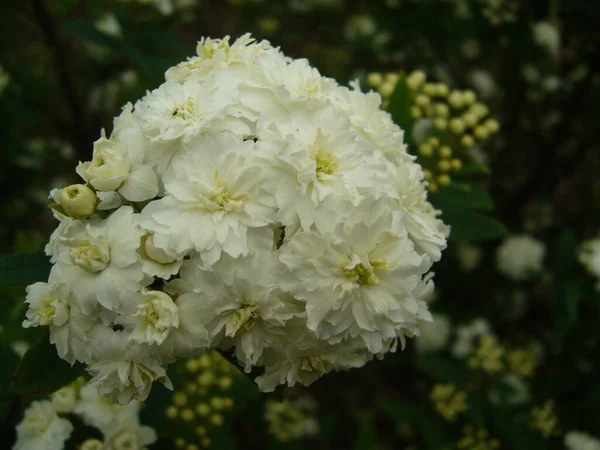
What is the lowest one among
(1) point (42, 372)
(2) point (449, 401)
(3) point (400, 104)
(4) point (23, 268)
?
(2) point (449, 401)

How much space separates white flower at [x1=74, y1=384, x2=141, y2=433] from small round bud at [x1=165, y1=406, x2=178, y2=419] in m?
0.21

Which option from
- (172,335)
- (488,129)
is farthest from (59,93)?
(172,335)

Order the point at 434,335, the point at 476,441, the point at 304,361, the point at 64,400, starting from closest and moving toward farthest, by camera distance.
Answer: the point at 304,361 < the point at 64,400 < the point at 476,441 < the point at 434,335

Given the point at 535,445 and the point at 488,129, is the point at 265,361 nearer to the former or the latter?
the point at 488,129

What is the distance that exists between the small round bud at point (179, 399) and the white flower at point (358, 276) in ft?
3.85

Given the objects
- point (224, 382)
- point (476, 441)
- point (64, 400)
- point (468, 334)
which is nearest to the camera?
point (64, 400)

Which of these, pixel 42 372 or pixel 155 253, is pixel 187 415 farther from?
pixel 155 253

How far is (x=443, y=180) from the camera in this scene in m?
2.05

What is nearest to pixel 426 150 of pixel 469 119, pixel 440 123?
pixel 440 123

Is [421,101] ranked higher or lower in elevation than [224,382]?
higher

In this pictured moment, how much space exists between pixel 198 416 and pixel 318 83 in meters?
1.47

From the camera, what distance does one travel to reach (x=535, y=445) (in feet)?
9.55

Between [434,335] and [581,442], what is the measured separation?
1.13 m

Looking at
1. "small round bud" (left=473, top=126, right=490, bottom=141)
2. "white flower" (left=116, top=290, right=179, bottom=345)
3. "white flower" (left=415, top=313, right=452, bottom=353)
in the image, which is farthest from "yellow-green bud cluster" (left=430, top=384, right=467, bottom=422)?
"white flower" (left=116, top=290, right=179, bottom=345)
